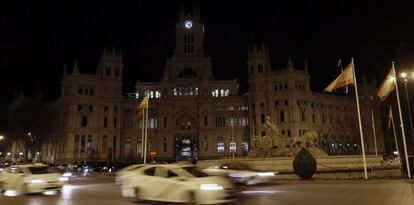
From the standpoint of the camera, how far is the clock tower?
350 ft

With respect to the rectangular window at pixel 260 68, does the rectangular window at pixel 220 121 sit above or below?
below

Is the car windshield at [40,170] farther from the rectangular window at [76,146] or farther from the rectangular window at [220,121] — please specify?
the rectangular window at [220,121]

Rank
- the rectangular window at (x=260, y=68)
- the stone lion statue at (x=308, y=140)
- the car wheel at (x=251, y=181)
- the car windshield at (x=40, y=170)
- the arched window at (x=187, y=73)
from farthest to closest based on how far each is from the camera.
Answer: the arched window at (x=187, y=73) → the rectangular window at (x=260, y=68) → the stone lion statue at (x=308, y=140) → the car wheel at (x=251, y=181) → the car windshield at (x=40, y=170)

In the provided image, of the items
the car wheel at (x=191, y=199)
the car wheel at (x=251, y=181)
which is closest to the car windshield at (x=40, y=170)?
the car wheel at (x=191, y=199)

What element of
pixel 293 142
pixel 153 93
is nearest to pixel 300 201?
pixel 293 142

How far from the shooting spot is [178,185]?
46.4 feet

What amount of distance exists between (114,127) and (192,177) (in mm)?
78239

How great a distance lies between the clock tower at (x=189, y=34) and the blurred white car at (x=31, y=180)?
85393mm

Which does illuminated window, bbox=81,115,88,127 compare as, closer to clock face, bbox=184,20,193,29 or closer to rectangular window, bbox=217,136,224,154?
rectangular window, bbox=217,136,224,154

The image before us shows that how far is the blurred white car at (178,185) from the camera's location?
13.8m

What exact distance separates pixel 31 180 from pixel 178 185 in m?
9.62

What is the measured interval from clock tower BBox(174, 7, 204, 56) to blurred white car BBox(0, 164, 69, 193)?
8539 cm

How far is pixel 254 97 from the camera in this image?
290 feet

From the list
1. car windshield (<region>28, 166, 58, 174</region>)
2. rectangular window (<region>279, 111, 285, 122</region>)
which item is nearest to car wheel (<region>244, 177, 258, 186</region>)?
car windshield (<region>28, 166, 58, 174</region>)
